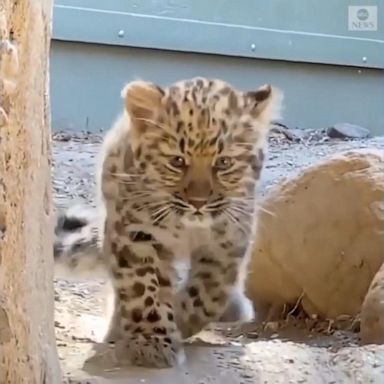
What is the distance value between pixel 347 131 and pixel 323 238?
0.21 metres

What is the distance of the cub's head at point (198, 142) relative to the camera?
1688 millimetres

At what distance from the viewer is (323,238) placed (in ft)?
6.72

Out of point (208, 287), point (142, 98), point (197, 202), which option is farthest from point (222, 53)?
point (208, 287)

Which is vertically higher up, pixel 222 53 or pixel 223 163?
pixel 222 53

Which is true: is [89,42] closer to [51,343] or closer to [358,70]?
[358,70]

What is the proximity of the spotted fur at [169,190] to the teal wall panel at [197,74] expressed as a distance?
2.2 inches

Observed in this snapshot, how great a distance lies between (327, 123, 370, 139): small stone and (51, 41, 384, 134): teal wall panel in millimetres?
19

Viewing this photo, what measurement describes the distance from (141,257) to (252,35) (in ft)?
1.40

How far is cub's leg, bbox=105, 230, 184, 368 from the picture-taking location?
1767 millimetres

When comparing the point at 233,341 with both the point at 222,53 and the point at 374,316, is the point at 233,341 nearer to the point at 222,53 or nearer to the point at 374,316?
the point at 374,316

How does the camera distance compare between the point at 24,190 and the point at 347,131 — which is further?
the point at 347,131

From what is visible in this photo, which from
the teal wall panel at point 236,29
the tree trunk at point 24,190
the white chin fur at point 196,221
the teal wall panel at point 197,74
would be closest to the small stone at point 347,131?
the teal wall panel at point 197,74

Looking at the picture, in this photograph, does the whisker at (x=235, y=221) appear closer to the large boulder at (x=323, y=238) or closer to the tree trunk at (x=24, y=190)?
the large boulder at (x=323, y=238)

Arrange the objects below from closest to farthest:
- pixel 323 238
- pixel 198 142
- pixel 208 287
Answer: pixel 198 142 → pixel 208 287 → pixel 323 238
